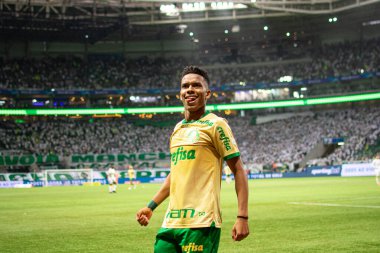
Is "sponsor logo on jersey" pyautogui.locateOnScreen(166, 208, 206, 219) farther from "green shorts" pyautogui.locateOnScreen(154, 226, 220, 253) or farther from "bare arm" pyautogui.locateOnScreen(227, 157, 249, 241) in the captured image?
"bare arm" pyautogui.locateOnScreen(227, 157, 249, 241)

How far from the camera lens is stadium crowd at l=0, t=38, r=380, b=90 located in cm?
7819

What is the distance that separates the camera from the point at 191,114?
5.61 meters

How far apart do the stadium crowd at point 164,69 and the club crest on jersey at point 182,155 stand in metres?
74.0

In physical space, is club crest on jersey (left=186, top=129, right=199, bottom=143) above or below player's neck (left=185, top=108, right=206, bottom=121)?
below

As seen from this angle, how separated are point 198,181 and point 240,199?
0.43 meters

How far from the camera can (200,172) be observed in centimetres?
536

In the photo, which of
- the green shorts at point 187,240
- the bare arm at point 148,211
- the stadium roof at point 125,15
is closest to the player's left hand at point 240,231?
the green shorts at point 187,240

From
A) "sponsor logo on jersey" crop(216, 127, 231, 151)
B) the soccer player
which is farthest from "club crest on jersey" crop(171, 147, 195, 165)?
"sponsor logo on jersey" crop(216, 127, 231, 151)

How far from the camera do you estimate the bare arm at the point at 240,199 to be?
513 centimetres

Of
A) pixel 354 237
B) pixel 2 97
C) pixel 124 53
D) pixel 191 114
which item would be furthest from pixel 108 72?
pixel 191 114

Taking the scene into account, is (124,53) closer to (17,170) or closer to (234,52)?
(234,52)

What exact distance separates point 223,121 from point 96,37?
76.5 m

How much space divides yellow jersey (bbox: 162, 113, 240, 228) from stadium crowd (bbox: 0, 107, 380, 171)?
6412 centimetres

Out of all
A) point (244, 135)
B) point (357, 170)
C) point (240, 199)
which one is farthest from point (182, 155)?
point (244, 135)
